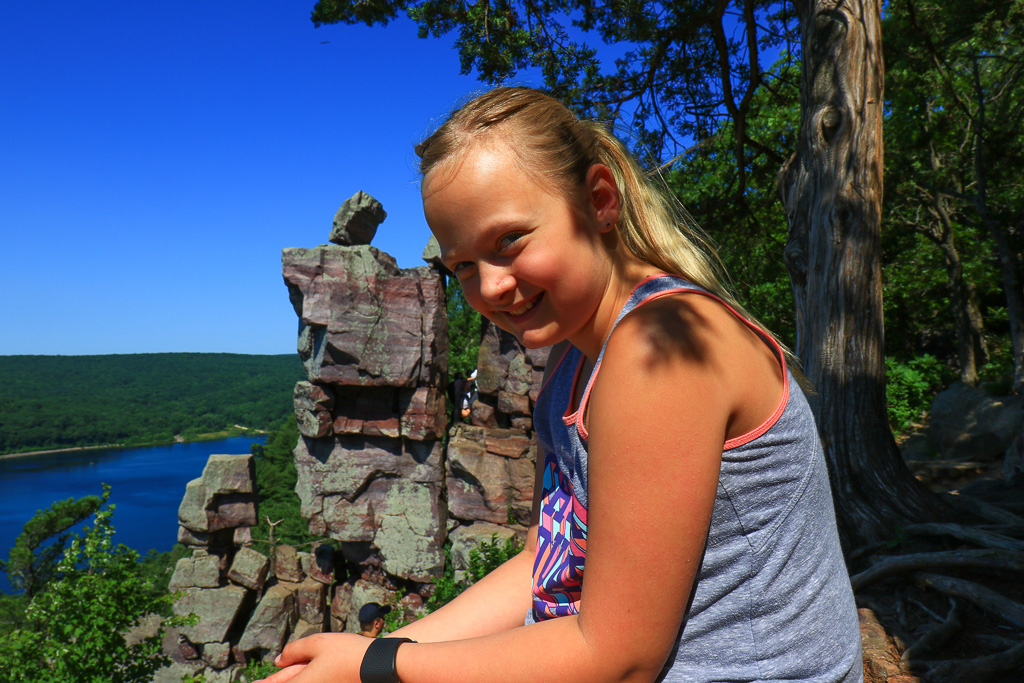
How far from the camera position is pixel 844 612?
0.98 metres

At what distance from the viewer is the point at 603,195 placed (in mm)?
1083

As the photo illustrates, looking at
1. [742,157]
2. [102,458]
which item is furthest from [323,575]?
[102,458]

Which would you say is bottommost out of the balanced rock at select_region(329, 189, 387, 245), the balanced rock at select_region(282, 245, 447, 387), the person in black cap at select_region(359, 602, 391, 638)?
the person in black cap at select_region(359, 602, 391, 638)

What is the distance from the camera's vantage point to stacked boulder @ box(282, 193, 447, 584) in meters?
12.9

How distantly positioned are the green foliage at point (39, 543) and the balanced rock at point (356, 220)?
40.6 ft

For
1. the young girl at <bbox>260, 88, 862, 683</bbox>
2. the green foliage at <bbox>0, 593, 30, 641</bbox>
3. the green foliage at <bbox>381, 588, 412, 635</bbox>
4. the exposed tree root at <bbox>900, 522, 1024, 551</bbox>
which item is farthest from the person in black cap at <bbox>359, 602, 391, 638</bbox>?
the green foliage at <bbox>0, 593, 30, 641</bbox>

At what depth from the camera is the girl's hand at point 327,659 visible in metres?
1.00

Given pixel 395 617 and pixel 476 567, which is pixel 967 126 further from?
pixel 395 617

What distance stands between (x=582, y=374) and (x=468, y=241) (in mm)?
328

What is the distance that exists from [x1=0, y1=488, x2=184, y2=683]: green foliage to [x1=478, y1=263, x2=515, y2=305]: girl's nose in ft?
29.7

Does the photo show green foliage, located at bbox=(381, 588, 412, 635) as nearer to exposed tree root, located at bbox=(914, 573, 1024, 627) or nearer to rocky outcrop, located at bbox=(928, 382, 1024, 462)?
exposed tree root, located at bbox=(914, 573, 1024, 627)

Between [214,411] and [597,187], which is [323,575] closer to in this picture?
[597,187]

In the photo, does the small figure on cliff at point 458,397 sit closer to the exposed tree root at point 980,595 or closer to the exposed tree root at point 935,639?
the exposed tree root at point 980,595

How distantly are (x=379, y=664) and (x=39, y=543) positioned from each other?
84.5 ft
